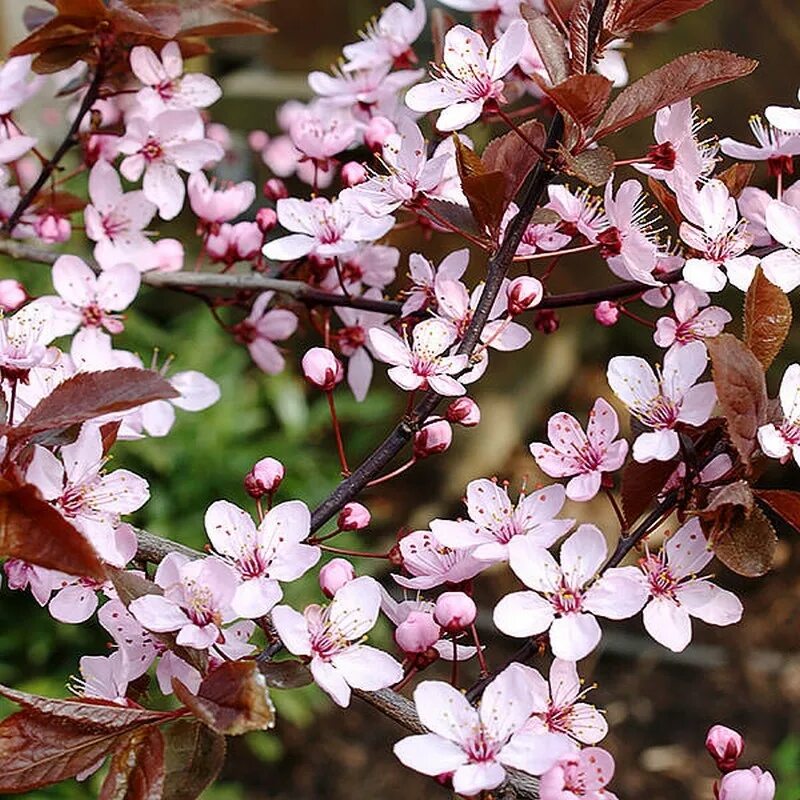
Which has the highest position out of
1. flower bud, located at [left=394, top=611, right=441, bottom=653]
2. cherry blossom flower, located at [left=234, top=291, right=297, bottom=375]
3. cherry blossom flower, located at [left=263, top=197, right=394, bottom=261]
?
cherry blossom flower, located at [left=263, top=197, right=394, bottom=261]

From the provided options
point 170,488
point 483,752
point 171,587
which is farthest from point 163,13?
point 170,488

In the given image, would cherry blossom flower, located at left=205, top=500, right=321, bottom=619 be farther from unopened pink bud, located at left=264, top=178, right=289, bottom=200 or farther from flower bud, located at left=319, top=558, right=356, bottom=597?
unopened pink bud, located at left=264, top=178, right=289, bottom=200

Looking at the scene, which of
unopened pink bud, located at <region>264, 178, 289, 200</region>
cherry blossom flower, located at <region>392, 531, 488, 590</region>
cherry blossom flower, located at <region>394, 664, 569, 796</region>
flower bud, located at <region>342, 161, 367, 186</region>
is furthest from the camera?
unopened pink bud, located at <region>264, 178, 289, 200</region>

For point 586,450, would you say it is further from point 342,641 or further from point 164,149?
point 164,149

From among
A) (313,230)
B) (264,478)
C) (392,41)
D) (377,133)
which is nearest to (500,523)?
(264,478)

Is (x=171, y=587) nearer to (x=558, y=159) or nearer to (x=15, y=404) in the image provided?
(x=15, y=404)

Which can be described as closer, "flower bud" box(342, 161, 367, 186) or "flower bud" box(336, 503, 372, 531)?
"flower bud" box(336, 503, 372, 531)

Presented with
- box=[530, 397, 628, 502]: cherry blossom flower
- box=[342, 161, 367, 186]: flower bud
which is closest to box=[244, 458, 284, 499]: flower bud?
box=[530, 397, 628, 502]: cherry blossom flower
